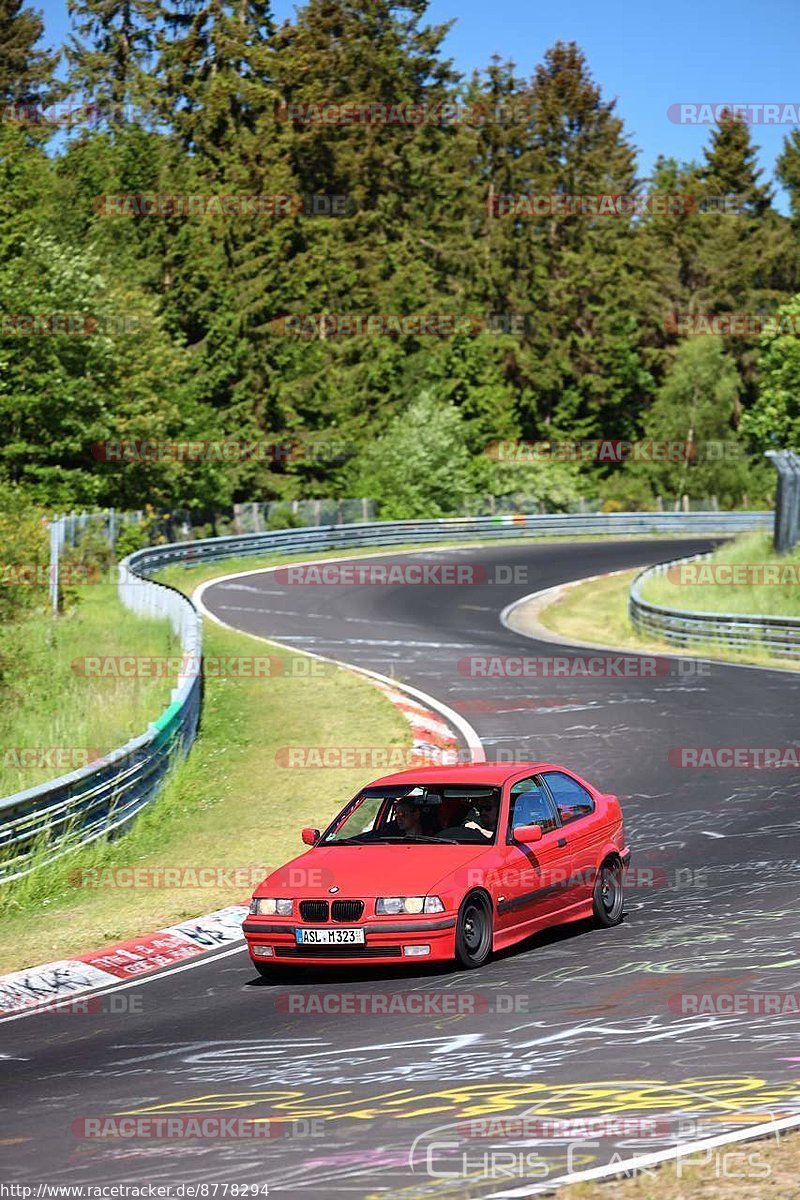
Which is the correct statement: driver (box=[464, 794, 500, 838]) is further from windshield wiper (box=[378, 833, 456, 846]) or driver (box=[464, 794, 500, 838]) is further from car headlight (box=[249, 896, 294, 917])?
car headlight (box=[249, 896, 294, 917])

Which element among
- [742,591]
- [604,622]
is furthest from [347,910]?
[742,591]

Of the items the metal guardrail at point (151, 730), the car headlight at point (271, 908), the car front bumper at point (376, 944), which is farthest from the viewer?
the metal guardrail at point (151, 730)

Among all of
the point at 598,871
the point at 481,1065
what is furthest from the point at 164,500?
the point at 481,1065

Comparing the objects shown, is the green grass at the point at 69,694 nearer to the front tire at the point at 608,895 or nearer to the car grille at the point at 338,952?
the car grille at the point at 338,952

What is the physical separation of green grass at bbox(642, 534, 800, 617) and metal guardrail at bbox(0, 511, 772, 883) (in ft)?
41.8

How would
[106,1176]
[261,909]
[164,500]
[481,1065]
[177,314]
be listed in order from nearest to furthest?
[106,1176] < [481,1065] < [261,909] < [164,500] < [177,314]

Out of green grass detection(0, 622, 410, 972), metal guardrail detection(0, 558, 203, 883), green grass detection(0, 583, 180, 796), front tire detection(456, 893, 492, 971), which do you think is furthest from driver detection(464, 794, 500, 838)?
green grass detection(0, 583, 180, 796)

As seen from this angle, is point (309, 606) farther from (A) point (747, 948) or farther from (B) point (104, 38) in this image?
(B) point (104, 38)

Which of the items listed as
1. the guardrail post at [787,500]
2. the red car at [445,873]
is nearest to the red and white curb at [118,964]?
the red car at [445,873]

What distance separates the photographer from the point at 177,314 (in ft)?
231

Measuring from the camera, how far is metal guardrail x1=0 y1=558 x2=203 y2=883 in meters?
14.5

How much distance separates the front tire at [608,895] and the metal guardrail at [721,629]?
64.2 ft

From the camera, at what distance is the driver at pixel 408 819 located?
11.7 m

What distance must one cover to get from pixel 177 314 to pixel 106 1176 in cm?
6590
